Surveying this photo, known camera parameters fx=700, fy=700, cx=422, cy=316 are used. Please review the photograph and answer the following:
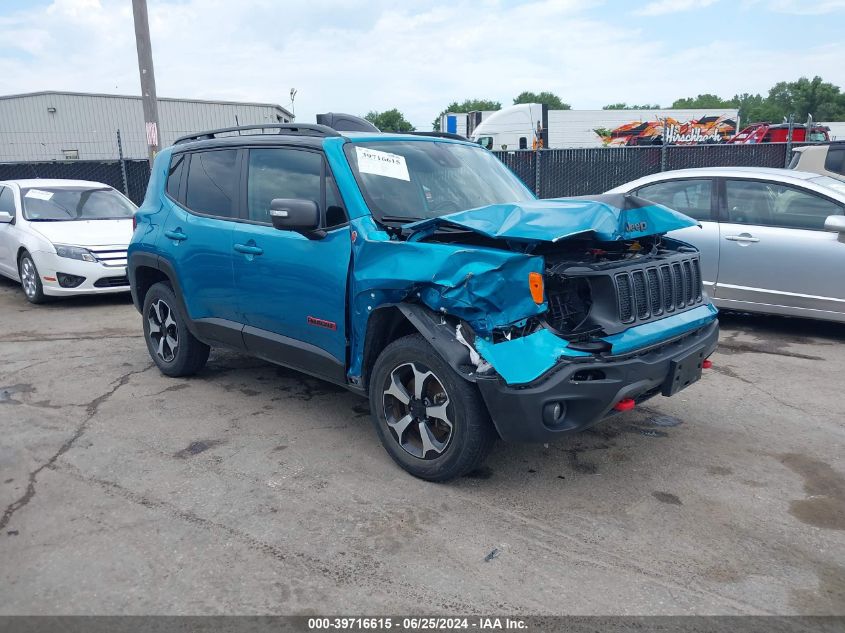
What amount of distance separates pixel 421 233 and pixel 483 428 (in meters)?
1.10

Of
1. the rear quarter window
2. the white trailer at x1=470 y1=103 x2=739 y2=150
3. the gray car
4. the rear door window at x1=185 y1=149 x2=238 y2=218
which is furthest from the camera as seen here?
the white trailer at x1=470 y1=103 x2=739 y2=150

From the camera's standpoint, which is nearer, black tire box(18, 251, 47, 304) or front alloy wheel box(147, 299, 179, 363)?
front alloy wheel box(147, 299, 179, 363)

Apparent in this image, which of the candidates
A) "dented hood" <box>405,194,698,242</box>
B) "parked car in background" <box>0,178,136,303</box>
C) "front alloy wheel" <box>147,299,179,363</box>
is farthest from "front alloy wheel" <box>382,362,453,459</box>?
"parked car in background" <box>0,178,136,303</box>

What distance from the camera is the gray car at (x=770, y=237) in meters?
6.44

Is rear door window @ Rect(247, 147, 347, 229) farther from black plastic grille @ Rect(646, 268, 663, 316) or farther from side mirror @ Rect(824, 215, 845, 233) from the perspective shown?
side mirror @ Rect(824, 215, 845, 233)

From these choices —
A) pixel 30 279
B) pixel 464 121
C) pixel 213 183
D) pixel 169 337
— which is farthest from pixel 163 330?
pixel 464 121

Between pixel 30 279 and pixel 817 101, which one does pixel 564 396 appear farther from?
pixel 817 101

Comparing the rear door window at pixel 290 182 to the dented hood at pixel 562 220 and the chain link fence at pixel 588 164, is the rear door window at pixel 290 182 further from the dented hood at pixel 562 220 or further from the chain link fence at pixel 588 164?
the chain link fence at pixel 588 164

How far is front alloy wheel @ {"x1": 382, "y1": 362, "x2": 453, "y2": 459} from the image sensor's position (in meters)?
3.66

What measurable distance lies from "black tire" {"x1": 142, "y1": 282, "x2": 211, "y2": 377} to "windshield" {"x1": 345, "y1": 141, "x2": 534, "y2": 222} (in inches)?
83.8

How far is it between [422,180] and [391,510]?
2.06 m

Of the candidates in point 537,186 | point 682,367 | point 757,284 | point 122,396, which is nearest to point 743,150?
point 537,186

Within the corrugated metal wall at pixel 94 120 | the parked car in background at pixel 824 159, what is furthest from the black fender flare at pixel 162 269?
the corrugated metal wall at pixel 94 120

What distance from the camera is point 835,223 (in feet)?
20.5
